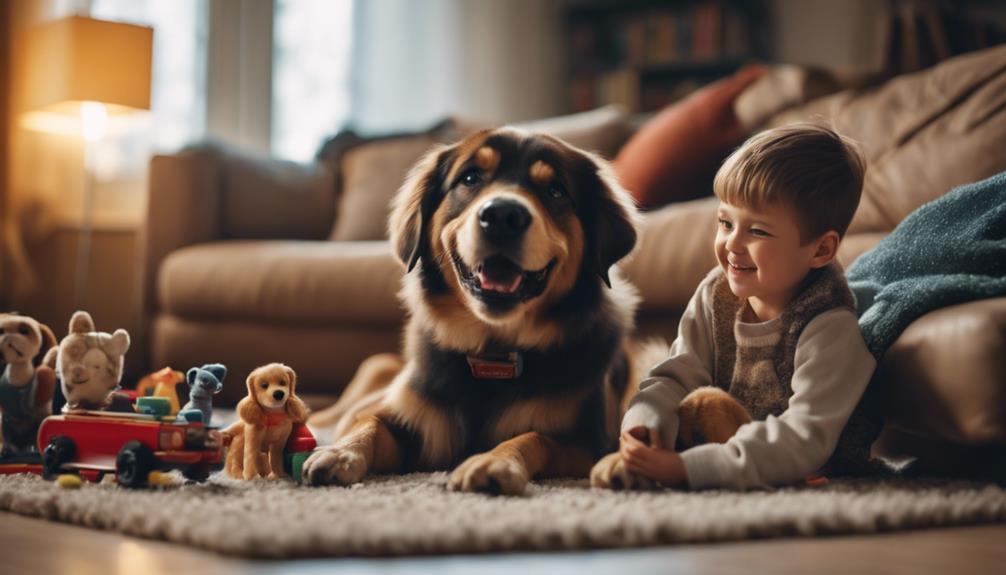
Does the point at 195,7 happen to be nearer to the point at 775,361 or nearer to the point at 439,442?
the point at 439,442

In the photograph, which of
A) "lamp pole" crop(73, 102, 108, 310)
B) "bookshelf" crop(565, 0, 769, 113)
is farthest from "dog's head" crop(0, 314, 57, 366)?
"bookshelf" crop(565, 0, 769, 113)

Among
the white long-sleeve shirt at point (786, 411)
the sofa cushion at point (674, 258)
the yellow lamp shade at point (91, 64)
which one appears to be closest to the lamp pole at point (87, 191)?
the yellow lamp shade at point (91, 64)

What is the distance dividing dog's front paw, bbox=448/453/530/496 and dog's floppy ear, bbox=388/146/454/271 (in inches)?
21.1

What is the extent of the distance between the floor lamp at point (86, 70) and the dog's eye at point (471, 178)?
8.65 feet

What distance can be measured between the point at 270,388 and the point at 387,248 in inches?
66.1

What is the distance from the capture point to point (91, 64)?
3.74 meters

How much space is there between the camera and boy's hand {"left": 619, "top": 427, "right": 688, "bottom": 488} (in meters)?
1.38

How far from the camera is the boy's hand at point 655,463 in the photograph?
4.52 ft

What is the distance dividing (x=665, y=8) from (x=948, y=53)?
2.08m

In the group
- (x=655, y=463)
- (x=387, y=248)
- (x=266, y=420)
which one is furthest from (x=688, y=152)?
(x=266, y=420)

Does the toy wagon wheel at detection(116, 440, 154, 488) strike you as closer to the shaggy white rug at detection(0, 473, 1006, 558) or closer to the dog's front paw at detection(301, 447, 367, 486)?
the shaggy white rug at detection(0, 473, 1006, 558)

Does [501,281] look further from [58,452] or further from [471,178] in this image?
[58,452]

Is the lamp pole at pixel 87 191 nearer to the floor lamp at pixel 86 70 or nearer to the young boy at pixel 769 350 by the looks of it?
the floor lamp at pixel 86 70

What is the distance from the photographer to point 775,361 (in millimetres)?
1557
